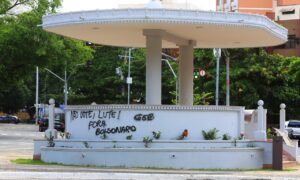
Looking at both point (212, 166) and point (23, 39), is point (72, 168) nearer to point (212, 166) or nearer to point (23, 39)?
point (212, 166)

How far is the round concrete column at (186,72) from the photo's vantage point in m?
30.6

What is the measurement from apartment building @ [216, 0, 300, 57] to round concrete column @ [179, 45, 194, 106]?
48.7m

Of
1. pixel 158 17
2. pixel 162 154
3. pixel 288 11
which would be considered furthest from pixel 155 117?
pixel 288 11

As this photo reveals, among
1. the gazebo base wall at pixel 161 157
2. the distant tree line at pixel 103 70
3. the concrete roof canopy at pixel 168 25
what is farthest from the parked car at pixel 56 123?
the gazebo base wall at pixel 161 157

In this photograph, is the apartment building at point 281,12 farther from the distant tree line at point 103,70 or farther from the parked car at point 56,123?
the parked car at point 56,123

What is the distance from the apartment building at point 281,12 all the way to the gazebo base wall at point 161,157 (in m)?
54.6

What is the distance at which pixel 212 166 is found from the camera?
24922 millimetres

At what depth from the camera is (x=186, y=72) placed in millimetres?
30906

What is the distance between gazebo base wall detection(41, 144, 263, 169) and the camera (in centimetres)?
2455

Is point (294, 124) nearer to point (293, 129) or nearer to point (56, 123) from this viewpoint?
point (293, 129)

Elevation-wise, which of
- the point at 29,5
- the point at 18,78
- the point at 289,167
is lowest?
the point at 289,167

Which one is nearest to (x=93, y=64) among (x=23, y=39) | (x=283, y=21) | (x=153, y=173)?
(x=283, y=21)

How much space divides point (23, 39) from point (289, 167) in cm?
2333

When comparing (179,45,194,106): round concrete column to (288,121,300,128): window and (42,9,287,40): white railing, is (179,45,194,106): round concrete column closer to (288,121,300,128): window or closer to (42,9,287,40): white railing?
(42,9,287,40): white railing
